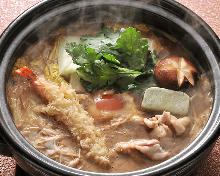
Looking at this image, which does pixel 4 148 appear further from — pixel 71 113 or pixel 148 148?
pixel 148 148

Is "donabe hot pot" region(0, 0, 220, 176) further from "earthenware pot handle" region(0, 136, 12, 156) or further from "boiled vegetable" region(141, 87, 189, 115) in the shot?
"boiled vegetable" region(141, 87, 189, 115)

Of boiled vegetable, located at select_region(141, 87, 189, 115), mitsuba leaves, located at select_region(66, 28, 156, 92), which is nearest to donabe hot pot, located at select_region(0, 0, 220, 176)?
boiled vegetable, located at select_region(141, 87, 189, 115)

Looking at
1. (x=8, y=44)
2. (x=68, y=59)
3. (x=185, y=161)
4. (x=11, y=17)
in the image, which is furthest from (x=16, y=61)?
(x=185, y=161)

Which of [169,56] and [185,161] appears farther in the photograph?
[169,56]

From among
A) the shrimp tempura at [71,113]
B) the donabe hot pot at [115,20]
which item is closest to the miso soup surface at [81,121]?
the shrimp tempura at [71,113]

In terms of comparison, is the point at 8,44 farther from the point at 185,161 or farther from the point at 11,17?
the point at 185,161

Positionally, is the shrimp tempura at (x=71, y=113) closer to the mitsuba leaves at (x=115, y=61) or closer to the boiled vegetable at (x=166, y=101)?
the mitsuba leaves at (x=115, y=61)
